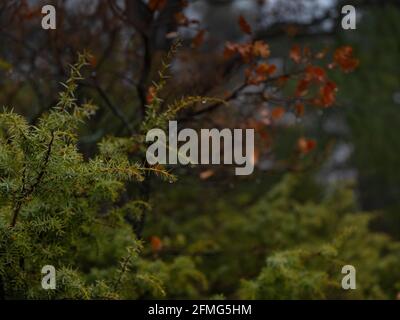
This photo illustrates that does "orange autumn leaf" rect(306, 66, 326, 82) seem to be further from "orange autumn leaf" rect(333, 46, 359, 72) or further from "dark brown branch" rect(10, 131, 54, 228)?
"dark brown branch" rect(10, 131, 54, 228)

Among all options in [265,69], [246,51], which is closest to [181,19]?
[246,51]

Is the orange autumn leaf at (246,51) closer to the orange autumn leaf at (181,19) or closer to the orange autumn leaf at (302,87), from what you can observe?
the orange autumn leaf at (302,87)

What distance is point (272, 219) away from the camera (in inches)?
242

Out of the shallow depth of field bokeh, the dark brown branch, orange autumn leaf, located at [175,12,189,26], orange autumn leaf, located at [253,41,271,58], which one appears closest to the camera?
the dark brown branch

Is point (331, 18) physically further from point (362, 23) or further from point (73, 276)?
point (73, 276)

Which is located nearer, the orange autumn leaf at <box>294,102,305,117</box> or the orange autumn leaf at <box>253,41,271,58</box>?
the orange autumn leaf at <box>253,41,271,58</box>

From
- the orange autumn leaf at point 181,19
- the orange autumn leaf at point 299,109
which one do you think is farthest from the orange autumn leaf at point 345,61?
the orange autumn leaf at point 181,19

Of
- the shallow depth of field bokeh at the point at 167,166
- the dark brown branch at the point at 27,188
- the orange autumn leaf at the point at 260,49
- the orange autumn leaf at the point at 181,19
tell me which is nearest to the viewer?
the dark brown branch at the point at 27,188

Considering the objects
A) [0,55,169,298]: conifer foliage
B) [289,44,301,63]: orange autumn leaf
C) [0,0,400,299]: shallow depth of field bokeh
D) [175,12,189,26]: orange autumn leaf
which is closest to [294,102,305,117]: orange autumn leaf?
[0,0,400,299]: shallow depth of field bokeh

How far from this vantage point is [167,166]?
4.41m

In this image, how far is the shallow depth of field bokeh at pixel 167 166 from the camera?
116 inches

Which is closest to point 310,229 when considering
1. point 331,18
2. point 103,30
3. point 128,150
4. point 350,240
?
point 350,240

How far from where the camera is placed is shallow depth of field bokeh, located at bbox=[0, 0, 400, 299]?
9.66 feet

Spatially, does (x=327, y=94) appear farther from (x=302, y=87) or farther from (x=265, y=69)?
(x=265, y=69)
